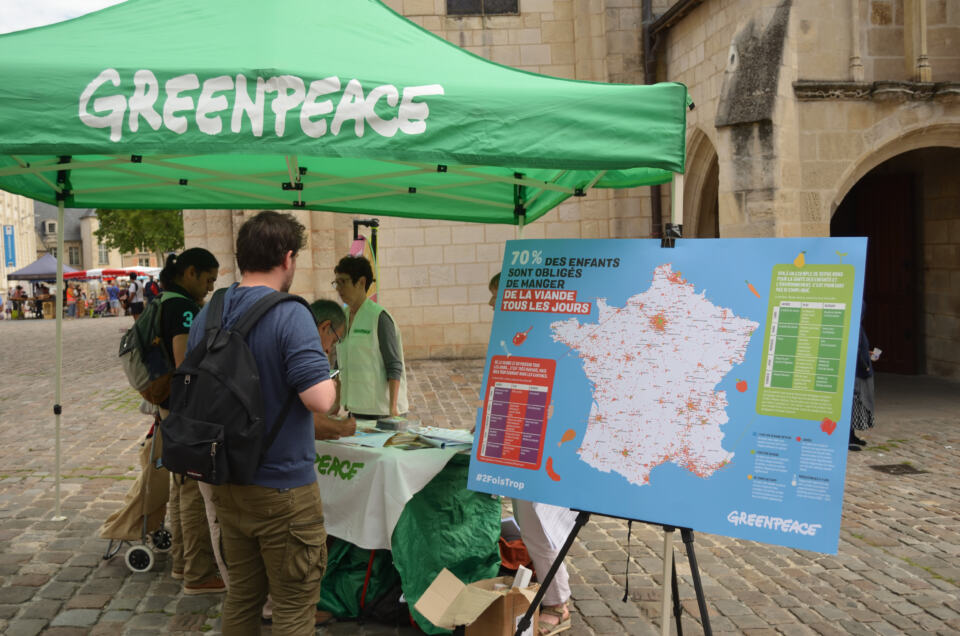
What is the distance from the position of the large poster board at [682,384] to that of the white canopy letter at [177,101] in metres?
1.47

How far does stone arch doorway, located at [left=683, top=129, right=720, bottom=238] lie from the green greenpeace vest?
8.45 meters

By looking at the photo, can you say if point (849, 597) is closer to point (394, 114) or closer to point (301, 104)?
point (394, 114)

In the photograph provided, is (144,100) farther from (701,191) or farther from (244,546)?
(701,191)

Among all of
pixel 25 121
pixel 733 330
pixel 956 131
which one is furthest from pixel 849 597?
pixel 956 131

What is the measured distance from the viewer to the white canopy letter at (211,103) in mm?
3143

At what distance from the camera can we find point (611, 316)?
10.5 ft

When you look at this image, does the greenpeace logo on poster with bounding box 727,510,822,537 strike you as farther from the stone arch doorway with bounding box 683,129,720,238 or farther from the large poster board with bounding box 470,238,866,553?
the stone arch doorway with bounding box 683,129,720,238

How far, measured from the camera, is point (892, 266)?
12227 millimetres

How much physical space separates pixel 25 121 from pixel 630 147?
2333mm

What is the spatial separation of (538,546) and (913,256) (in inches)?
405

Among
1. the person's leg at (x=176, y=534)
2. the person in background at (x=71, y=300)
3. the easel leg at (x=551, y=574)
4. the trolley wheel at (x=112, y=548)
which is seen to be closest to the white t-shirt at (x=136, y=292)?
the person in background at (x=71, y=300)

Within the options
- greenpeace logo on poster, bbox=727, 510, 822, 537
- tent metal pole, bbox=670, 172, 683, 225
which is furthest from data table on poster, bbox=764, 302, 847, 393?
tent metal pole, bbox=670, 172, 683, 225

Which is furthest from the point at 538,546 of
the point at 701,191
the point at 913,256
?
the point at 913,256

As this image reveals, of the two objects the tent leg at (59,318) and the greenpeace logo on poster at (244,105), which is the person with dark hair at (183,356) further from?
the tent leg at (59,318)
